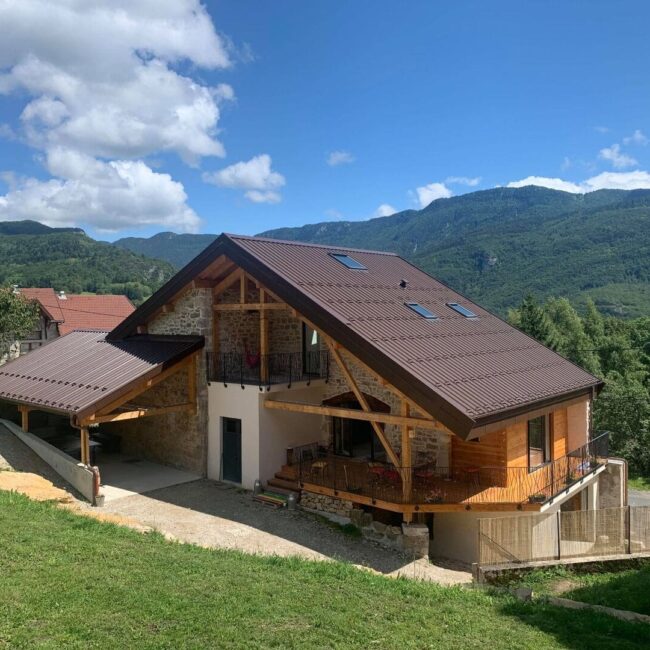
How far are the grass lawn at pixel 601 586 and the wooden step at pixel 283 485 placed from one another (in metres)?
5.50

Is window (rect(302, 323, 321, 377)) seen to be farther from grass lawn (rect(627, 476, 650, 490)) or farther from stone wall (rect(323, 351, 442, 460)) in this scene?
grass lawn (rect(627, 476, 650, 490))

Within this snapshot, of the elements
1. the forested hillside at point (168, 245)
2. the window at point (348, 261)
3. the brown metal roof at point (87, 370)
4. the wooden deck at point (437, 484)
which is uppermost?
the forested hillside at point (168, 245)

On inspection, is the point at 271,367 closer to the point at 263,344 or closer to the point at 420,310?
the point at 263,344

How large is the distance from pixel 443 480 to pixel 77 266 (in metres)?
93.0

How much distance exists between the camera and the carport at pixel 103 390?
14.1 metres

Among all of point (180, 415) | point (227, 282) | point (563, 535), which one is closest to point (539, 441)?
point (563, 535)

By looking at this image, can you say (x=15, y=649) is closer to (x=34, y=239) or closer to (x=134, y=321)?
(x=134, y=321)

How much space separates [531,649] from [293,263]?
1064cm

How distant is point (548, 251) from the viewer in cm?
10431

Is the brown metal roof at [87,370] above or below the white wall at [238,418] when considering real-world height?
above

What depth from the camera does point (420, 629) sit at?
675cm

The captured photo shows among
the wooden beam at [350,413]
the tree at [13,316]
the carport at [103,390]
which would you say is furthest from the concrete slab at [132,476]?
the tree at [13,316]

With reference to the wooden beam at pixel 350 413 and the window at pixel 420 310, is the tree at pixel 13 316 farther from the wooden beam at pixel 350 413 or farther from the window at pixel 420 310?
the window at pixel 420 310

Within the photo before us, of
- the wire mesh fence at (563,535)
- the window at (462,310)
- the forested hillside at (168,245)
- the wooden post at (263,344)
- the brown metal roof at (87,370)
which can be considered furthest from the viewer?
the forested hillside at (168,245)
